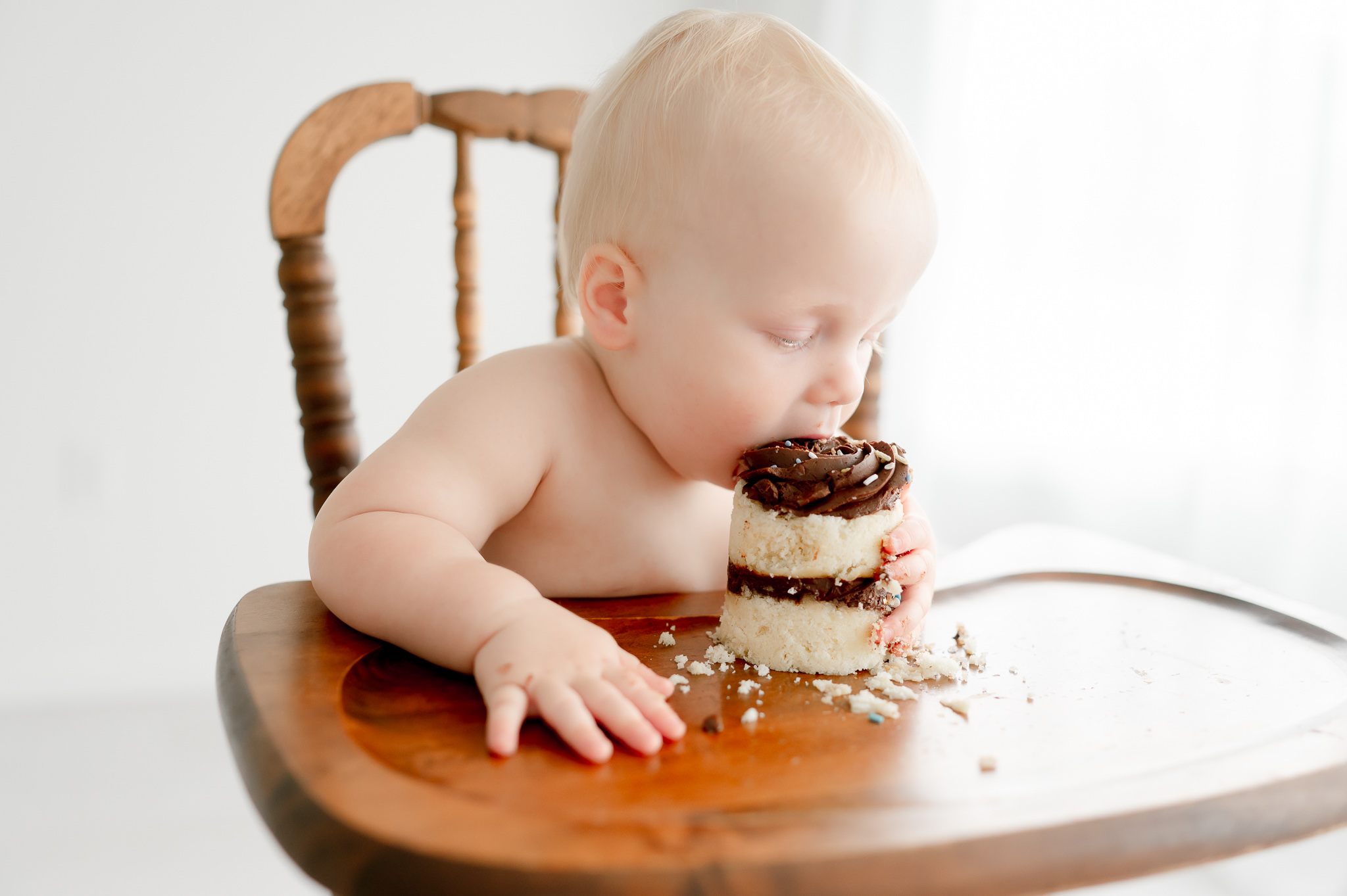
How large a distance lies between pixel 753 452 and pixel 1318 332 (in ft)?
5.11

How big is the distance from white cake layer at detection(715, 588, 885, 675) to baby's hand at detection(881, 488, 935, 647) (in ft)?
0.09

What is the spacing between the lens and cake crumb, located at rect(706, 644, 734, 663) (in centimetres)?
72

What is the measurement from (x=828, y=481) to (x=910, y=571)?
0.41ft

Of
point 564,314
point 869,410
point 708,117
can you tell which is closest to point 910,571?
point 708,117

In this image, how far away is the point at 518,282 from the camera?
3.03 meters

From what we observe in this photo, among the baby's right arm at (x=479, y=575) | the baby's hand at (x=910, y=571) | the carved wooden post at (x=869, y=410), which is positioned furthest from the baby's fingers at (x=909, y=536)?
the carved wooden post at (x=869, y=410)

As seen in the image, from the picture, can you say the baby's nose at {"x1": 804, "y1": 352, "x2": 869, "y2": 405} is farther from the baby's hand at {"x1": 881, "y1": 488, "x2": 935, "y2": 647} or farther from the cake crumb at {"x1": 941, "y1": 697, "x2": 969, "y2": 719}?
the cake crumb at {"x1": 941, "y1": 697, "x2": 969, "y2": 719}

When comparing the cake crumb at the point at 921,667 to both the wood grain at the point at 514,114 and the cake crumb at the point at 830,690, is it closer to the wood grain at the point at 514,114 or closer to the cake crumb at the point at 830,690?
the cake crumb at the point at 830,690

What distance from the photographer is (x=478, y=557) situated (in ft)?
2.36

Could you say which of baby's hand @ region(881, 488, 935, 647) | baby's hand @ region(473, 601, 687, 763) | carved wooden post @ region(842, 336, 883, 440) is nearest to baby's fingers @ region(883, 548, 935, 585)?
baby's hand @ region(881, 488, 935, 647)

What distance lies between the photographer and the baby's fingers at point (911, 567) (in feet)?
2.44

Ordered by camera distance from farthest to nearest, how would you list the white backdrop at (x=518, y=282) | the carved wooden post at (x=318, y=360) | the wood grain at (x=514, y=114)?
the white backdrop at (x=518, y=282), the wood grain at (x=514, y=114), the carved wooden post at (x=318, y=360)

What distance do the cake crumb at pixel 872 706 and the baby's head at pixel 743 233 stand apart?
0.87ft

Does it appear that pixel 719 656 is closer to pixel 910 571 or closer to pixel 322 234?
pixel 910 571
